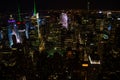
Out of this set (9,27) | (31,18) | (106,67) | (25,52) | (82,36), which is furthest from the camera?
A: (31,18)

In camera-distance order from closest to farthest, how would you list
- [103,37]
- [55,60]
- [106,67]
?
[106,67] < [55,60] < [103,37]

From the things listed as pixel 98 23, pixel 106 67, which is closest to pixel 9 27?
pixel 98 23

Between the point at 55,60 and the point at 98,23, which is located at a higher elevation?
the point at 98,23

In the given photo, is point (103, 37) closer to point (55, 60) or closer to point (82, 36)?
point (82, 36)

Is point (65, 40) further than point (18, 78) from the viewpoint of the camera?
Yes

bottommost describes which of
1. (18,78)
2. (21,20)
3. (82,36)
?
(18,78)

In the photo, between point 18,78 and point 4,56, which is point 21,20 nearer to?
point 4,56

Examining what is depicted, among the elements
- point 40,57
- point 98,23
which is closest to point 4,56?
point 40,57
